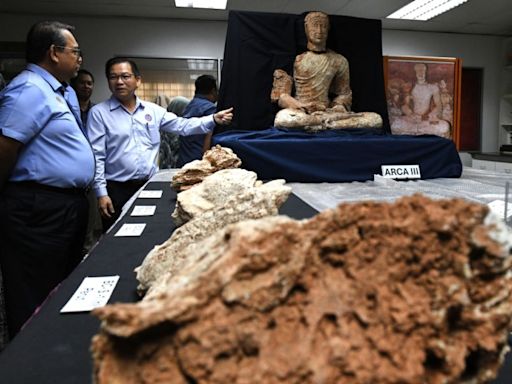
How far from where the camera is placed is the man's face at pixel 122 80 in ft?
9.35

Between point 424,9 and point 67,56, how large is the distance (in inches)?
232

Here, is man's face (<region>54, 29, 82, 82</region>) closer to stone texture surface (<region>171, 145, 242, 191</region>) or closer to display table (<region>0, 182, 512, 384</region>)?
stone texture surface (<region>171, 145, 242, 191</region>)

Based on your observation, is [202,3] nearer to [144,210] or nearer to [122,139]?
[122,139]

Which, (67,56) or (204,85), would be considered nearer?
(67,56)

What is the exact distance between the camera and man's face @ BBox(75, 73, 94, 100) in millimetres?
3633

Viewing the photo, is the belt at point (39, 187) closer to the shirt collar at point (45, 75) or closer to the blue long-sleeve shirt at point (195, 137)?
the shirt collar at point (45, 75)

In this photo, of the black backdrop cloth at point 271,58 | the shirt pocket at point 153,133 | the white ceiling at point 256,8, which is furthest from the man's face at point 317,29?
the shirt pocket at point 153,133

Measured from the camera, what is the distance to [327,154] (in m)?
3.53

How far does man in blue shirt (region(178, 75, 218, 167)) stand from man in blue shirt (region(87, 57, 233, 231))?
0.84 metres

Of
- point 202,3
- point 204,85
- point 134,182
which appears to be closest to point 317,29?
point 204,85

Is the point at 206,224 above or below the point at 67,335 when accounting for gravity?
above

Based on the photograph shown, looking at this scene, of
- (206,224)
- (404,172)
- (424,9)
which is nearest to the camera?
(206,224)

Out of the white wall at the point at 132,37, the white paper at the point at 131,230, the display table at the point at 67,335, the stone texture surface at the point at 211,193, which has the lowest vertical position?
the display table at the point at 67,335

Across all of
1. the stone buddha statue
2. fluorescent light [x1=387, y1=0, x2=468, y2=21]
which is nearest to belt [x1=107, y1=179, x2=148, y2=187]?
the stone buddha statue
